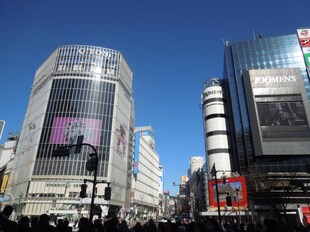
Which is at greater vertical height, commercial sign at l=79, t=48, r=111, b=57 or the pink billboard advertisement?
commercial sign at l=79, t=48, r=111, b=57

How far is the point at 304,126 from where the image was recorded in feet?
177

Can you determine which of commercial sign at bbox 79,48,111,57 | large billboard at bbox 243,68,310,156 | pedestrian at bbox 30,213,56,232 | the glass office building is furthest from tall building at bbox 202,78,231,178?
pedestrian at bbox 30,213,56,232

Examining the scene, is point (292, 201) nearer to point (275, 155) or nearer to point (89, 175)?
point (275, 155)

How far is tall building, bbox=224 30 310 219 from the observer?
5288 cm

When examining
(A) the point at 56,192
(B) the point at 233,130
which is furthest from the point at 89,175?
(B) the point at 233,130

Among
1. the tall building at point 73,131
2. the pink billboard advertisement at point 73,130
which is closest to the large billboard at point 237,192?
the tall building at point 73,131

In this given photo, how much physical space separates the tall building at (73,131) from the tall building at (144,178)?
16.7 metres

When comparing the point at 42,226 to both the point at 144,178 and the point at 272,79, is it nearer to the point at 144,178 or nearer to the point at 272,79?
the point at 272,79

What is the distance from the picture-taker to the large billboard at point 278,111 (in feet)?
174

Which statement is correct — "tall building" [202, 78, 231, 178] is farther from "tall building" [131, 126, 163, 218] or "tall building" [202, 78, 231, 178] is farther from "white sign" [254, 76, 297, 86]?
"tall building" [131, 126, 163, 218]

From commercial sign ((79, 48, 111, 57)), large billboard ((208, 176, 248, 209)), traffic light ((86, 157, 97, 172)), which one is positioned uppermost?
commercial sign ((79, 48, 111, 57))

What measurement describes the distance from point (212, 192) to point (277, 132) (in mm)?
18693

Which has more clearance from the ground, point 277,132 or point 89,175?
point 277,132

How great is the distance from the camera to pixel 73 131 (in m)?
74.3
